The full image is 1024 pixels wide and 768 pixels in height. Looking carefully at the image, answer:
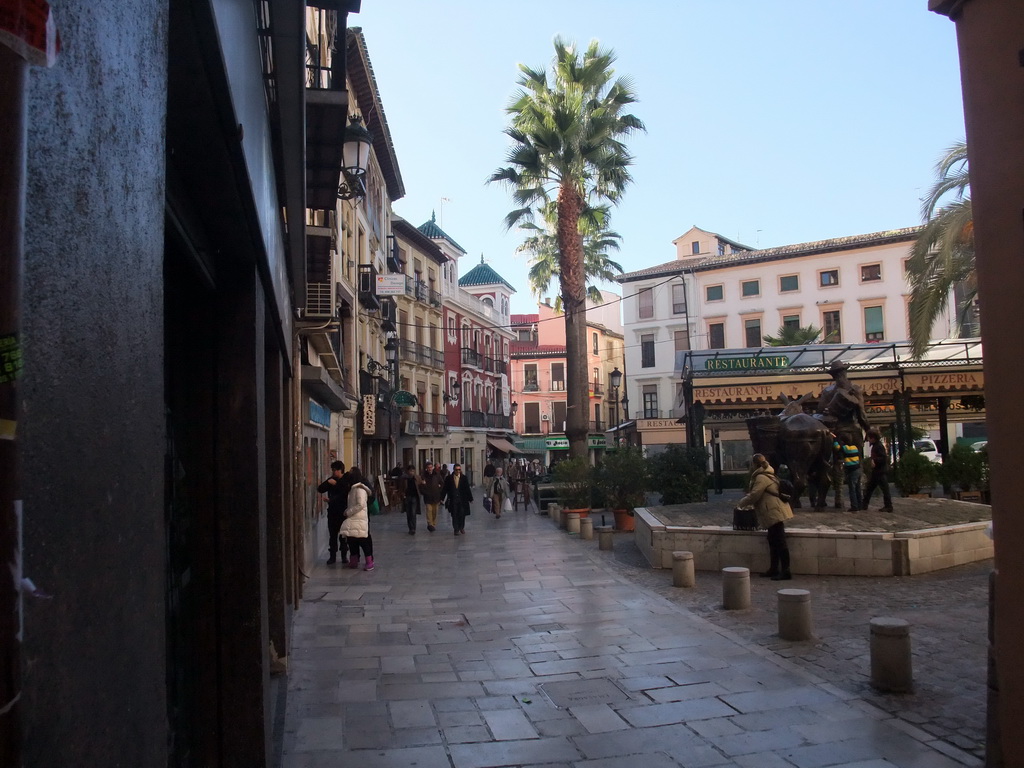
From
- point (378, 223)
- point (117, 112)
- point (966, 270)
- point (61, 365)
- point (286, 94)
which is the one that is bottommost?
point (61, 365)

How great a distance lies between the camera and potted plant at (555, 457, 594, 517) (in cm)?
2133

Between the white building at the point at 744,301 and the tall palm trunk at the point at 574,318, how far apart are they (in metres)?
24.0

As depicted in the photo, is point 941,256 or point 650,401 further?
point 650,401

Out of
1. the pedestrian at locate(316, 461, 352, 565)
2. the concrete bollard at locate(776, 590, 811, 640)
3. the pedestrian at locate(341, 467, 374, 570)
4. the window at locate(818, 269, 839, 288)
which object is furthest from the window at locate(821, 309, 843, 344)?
the concrete bollard at locate(776, 590, 811, 640)

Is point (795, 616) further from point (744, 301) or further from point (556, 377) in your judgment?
point (556, 377)

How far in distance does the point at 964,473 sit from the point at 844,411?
278 inches

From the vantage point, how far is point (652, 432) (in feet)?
168

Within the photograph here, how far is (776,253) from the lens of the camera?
5266 cm

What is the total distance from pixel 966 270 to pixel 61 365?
63.7ft

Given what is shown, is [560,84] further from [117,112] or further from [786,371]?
[117,112]

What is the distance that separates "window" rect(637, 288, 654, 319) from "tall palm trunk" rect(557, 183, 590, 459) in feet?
108

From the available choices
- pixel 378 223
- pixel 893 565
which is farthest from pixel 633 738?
pixel 378 223

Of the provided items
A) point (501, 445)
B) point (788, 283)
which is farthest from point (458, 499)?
point (788, 283)

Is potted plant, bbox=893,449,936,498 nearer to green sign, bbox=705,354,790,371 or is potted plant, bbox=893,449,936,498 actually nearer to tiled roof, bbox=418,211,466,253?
green sign, bbox=705,354,790,371
